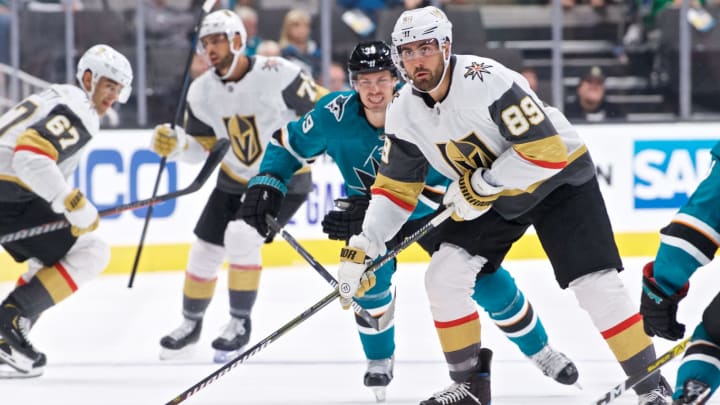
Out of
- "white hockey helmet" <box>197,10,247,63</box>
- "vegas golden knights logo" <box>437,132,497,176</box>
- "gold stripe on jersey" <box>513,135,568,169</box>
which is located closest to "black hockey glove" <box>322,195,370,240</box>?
"vegas golden knights logo" <box>437,132,497,176</box>

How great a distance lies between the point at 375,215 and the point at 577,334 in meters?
1.71

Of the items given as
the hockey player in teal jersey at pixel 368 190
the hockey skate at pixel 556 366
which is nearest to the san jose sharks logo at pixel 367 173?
the hockey player in teal jersey at pixel 368 190

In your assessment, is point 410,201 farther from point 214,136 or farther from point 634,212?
point 634,212

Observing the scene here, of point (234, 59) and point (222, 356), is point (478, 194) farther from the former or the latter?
point (234, 59)

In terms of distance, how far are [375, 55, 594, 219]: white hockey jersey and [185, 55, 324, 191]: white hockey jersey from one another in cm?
140

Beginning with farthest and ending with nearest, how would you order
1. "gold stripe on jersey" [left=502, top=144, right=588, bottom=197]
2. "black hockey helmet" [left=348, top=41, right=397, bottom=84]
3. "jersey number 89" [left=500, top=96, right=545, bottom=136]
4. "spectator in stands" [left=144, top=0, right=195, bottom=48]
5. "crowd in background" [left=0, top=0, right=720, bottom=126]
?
"spectator in stands" [left=144, top=0, right=195, bottom=48], "crowd in background" [left=0, top=0, right=720, bottom=126], "black hockey helmet" [left=348, top=41, right=397, bottom=84], "gold stripe on jersey" [left=502, top=144, right=588, bottom=197], "jersey number 89" [left=500, top=96, right=545, bottom=136]

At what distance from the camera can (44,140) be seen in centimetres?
394

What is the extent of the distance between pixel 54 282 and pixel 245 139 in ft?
3.10

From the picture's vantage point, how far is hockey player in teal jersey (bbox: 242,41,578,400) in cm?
348

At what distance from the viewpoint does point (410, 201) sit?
321cm

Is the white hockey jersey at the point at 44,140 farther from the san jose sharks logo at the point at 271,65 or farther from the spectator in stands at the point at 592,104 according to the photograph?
the spectator in stands at the point at 592,104

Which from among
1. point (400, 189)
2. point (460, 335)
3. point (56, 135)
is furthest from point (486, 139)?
point (56, 135)

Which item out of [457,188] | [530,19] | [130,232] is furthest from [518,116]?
[530,19]

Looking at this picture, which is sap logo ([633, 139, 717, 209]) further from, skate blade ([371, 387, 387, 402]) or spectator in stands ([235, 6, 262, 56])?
skate blade ([371, 387, 387, 402])
